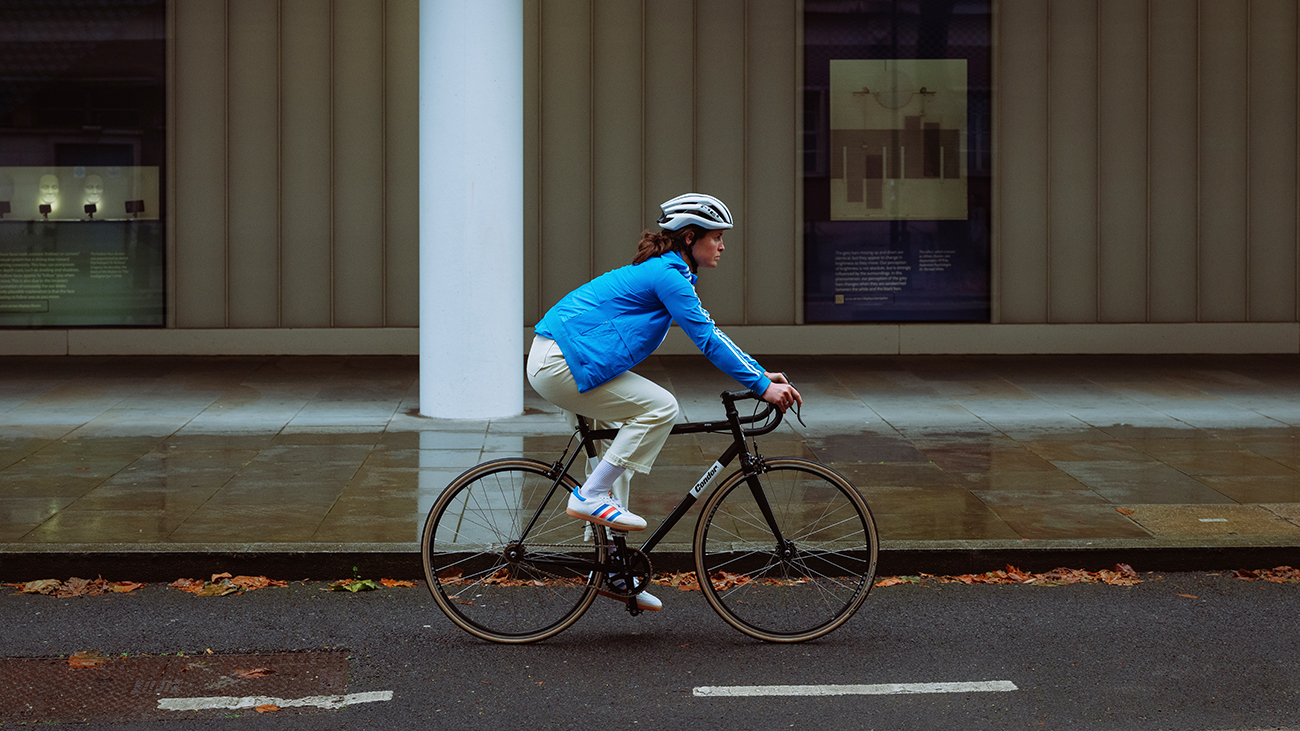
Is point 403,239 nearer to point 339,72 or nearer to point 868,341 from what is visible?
point 339,72

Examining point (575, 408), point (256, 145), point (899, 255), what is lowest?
point (575, 408)

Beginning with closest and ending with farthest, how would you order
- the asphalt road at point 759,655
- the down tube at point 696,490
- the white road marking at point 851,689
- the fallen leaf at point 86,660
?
the asphalt road at point 759,655 < the white road marking at point 851,689 < the fallen leaf at point 86,660 < the down tube at point 696,490

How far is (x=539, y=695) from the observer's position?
195 inches

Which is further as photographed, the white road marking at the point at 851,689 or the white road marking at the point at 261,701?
the white road marking at the point at 851,689

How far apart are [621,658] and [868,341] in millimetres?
10608

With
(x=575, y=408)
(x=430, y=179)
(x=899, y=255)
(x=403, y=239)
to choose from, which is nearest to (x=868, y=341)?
(x=899, y=255)

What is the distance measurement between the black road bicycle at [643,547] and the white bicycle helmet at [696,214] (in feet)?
2.18

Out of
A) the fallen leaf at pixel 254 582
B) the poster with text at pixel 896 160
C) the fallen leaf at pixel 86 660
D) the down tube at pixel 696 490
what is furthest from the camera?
the poster with text at pixel 896 160

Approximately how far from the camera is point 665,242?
5332mm

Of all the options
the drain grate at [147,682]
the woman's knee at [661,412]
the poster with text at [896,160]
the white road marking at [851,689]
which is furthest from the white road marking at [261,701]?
the poster with text at [896,160]

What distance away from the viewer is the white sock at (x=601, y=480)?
17.5ft

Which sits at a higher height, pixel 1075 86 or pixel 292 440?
pixel 1075 86

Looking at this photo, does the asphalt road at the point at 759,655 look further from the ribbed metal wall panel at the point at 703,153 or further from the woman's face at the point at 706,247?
the ribbed metal wall panel at the point at 703,153

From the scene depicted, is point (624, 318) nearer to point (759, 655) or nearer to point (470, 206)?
point (759, 655)
